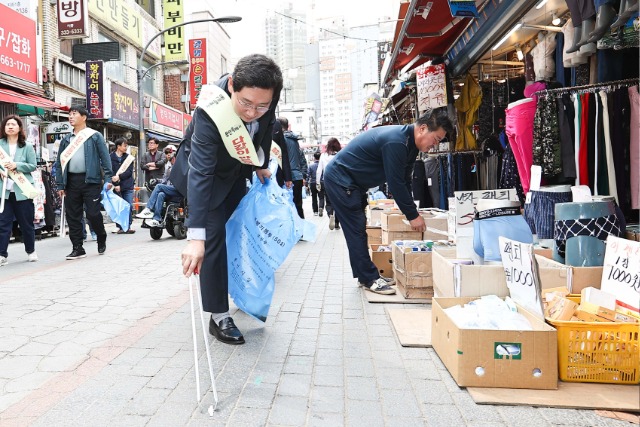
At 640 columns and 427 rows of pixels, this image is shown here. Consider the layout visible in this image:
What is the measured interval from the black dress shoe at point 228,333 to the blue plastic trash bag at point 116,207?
666 cm

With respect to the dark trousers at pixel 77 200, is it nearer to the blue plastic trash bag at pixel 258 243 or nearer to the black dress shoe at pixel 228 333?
the blue plastic trash bag at pixel 258 243

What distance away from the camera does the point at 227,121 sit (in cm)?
265

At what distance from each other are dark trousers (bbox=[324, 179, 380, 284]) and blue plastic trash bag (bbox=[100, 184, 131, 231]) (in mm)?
5967

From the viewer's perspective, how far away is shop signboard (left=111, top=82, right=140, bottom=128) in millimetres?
15469

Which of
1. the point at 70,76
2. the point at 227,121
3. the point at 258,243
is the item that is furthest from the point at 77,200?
the point at 70,76

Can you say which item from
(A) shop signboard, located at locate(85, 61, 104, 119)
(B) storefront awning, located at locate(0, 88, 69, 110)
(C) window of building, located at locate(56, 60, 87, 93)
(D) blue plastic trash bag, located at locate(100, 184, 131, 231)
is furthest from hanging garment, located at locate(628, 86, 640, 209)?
(C) window of building, located at locate(56, 60, 87, 93)

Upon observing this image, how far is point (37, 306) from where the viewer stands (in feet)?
13.5

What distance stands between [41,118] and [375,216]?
401 inches

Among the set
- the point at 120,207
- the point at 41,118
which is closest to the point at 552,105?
the point at 120,207

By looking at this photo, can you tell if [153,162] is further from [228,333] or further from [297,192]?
[228,333]

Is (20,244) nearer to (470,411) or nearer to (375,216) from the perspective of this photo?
(375,216)

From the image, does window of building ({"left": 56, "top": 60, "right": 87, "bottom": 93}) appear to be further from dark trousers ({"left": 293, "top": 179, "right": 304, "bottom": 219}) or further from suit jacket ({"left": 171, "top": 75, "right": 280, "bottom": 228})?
suit jacket ({"left": 171, "top": 75, "right": 280, "bottom": 228})

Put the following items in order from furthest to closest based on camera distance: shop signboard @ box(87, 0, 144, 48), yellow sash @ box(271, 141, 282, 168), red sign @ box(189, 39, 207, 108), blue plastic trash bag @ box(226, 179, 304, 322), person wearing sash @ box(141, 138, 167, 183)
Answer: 1. red sign @ box(189, 39, 207, 108)
2. shop signboard @ box(87, 0, 144, 48)
3. person wearing sash @ box(141, 138, 167, 183)
4. yellow sash @ box(271, 141, 282, 168)
5. blue plastic trash bag @ box(226, 179, 304, 322)

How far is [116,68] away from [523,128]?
16713mm
